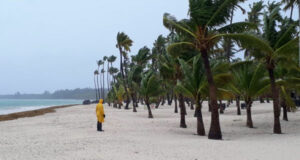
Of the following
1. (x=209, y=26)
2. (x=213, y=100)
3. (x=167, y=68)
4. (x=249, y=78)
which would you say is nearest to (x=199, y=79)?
(x=213, y=100)

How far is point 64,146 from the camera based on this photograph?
10.3m

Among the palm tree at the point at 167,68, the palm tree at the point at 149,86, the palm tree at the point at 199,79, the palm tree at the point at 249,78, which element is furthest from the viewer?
the palm tree at the point at 149,86

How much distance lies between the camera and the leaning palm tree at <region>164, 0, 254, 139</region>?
12.6 m

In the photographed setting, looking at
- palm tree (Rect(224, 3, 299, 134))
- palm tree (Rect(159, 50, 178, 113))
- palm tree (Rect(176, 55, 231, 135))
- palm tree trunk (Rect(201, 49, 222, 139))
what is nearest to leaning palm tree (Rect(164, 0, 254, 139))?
palm tree trunk (Rect(201, 49, 222, 139))

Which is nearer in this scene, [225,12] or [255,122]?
[225,12]

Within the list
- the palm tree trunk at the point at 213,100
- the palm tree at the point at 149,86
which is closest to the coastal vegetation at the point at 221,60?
the palm tree trunk at the point at 213,100

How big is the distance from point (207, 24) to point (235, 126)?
839cm

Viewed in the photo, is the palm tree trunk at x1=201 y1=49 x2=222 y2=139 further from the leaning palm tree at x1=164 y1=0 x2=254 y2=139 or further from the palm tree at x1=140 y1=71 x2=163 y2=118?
the palm tree at x1=140 y1=71 x2=163 y2=118

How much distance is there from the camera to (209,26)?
13094 mm

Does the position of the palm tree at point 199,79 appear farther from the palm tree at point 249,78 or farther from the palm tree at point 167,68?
the palm tree at point 167,68

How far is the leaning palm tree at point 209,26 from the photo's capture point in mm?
12578

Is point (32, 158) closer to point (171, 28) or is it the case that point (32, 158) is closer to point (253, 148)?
point (253, 148)

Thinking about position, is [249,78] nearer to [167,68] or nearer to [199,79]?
[199,79]

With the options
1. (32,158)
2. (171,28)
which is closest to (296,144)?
(171,28)
